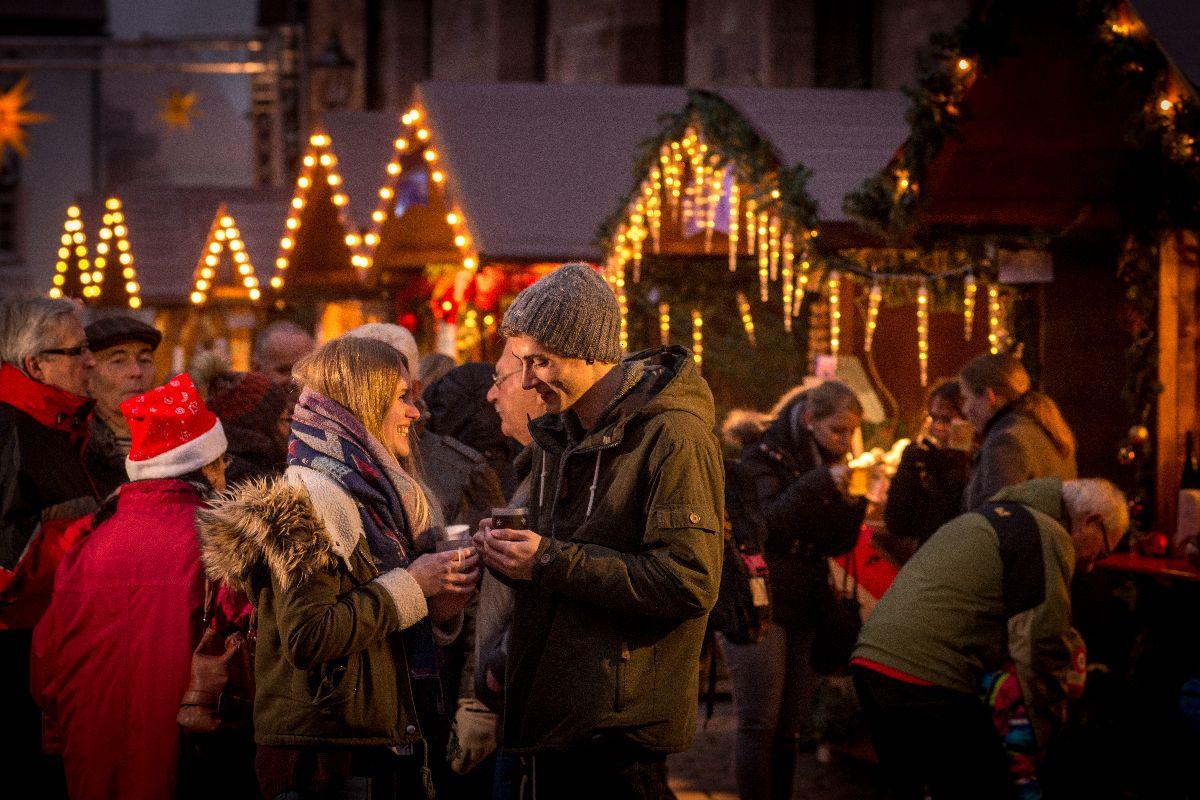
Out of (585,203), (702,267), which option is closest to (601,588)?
(585,203)

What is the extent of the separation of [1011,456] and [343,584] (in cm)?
406

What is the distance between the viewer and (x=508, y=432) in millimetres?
4824

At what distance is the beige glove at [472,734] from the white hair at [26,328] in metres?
2.19

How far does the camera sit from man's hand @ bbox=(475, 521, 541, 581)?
3.44 meters

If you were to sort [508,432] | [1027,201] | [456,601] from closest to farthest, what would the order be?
[456,601] → [508,432] → [1027,201]

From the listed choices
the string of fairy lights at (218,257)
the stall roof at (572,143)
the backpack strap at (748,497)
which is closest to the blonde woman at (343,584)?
the backpack strap at (748,497)

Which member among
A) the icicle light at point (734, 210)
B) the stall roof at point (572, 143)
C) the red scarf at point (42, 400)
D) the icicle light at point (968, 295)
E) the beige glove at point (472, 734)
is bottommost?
the beige glove at point (472, 734)

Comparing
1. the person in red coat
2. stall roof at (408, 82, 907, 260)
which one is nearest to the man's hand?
the person in red coat

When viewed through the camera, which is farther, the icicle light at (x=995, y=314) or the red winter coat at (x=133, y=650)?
the icicle light at (x=995, y=314)

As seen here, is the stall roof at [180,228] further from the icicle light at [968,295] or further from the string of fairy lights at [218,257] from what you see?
the icicle light at [968,295]

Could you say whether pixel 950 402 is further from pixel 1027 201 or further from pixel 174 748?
pixel 174 748

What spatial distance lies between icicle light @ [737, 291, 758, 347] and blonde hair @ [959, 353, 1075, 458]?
207 inches

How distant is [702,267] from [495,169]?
2.11 meters

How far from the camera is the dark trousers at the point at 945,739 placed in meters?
4.81
